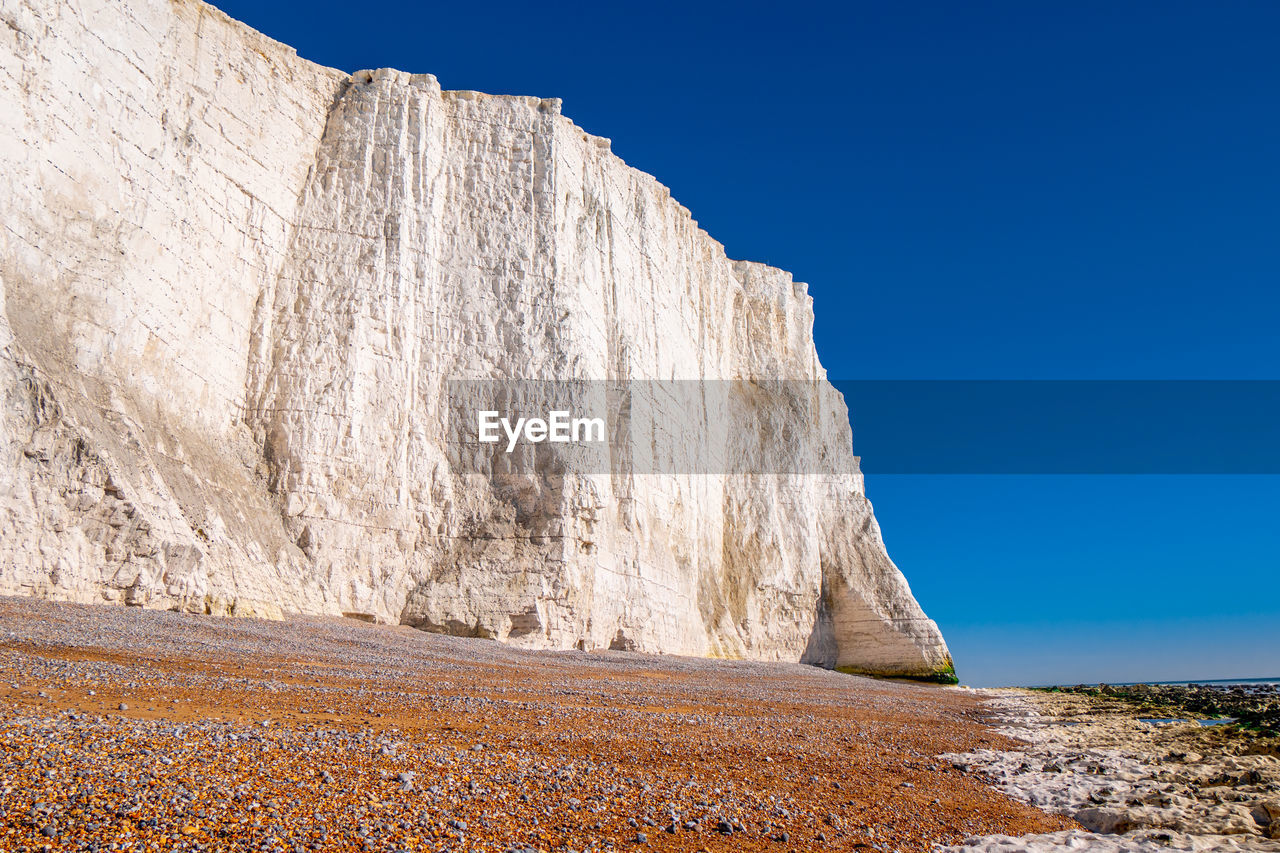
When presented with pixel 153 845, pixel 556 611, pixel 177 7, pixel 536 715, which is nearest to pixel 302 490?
pixel 556 611

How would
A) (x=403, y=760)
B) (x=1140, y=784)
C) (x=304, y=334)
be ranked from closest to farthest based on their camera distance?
(x=403, y=760) < (x=1140, y=784) < (x=304, y=334)

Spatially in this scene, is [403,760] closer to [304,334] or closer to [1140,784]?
[1140,784]

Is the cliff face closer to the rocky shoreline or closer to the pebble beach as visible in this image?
the pebble beach

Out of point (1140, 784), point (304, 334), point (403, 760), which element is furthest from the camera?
point (304, 334)

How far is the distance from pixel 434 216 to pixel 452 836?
21733mm

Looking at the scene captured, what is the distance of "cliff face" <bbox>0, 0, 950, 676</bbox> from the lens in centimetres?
1430

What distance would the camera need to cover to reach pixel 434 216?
78.6 feet

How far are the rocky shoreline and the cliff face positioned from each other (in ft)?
39.8

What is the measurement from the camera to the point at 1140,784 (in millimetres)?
8242

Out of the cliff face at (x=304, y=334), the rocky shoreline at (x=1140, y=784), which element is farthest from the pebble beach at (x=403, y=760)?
the cliff face at (x=304, y=334)

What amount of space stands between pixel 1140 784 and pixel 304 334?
19248 millimetres

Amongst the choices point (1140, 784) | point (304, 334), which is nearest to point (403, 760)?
point (1140, 784)

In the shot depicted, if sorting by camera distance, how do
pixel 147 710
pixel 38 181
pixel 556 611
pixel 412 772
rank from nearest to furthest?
pixel 412 772, pixel 147 710, pixel 38 181, pixel 556 611

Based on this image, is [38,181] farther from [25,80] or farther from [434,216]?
[434,216]
